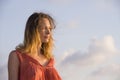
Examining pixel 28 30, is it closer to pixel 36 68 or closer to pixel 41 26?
pixel 41 26

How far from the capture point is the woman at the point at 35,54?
12.6 feet

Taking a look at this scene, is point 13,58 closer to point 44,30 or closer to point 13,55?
point 13,55

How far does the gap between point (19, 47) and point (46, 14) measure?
47 centimetres

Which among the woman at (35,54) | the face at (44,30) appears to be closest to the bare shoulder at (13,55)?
the woman at (35,54)

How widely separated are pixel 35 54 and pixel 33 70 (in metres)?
0.22

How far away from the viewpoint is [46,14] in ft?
13.4

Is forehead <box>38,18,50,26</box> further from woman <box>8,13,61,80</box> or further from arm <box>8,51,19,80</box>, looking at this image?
arm <box>8,51,19,80</box>

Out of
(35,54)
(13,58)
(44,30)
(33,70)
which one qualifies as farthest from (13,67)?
(44,30)

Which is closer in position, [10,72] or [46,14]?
[10,72]

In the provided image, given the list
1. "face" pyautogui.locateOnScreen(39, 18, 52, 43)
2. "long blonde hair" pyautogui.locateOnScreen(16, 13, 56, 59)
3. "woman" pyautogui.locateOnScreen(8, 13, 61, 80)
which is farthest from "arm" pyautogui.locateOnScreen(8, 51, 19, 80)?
"face" pyautogui.locateOnScreen(39, 18, 52, 43)

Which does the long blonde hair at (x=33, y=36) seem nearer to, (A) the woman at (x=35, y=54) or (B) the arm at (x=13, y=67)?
(A) the woman at (x=35, y=54)

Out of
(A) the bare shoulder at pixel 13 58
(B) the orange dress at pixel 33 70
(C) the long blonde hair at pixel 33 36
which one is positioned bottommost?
(B) the orange dress at pixel 33 70

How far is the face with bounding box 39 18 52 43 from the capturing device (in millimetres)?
3904

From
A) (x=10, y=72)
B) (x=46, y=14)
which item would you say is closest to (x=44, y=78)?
(x=10, y=72)
